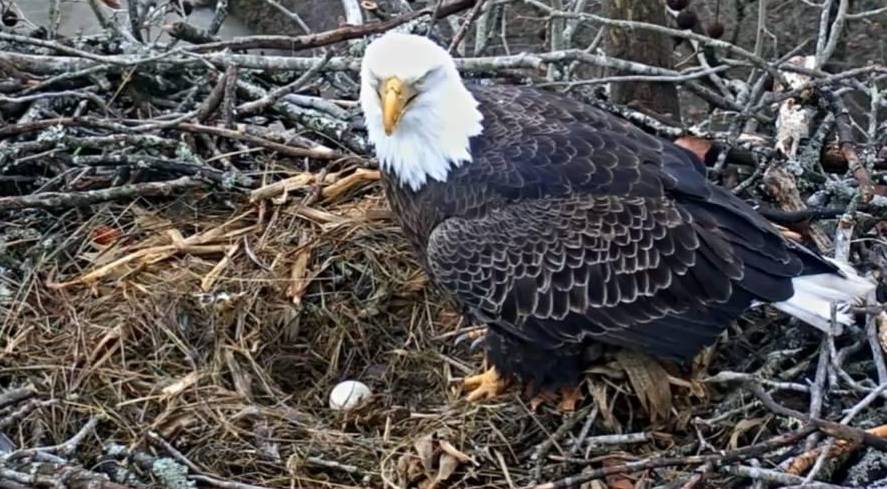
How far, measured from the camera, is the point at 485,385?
3855mm

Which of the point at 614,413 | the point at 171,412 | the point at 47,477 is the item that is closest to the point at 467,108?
the point at 614,413

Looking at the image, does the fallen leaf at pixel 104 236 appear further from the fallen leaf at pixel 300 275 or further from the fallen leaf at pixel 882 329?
the fallen leaf at pixel 882 329

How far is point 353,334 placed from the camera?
410 cm

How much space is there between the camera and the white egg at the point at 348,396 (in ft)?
12.7

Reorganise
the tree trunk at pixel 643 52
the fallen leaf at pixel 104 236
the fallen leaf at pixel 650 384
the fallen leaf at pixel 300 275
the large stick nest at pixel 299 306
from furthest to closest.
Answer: the tree trunk at pixel 643 52 → the fallen leaf at pixel 104 236 → the fallen leaf at pixel 300 275 → the fallen leaf at pixel 650 384 → the large stick nest at pixel 299 306

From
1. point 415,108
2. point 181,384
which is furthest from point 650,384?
point 181,384

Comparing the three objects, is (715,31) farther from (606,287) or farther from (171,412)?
(171,412)

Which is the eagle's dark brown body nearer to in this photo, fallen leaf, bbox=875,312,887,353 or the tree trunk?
fallen leaf, bbox=875,312,887,353

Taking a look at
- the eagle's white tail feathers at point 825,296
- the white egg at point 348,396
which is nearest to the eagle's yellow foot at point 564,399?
the white egg at point 348,396

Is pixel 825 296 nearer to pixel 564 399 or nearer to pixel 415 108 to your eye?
pixel 564 399

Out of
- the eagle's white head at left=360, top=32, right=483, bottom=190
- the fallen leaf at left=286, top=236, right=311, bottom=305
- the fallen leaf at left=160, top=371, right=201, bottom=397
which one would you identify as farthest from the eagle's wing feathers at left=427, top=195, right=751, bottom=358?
the fallen leaf at left=160, top=371, right=201, bottom=397

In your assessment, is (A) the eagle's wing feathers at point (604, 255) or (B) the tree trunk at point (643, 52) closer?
(A) the eagle's wing feathers at point (604, 255)

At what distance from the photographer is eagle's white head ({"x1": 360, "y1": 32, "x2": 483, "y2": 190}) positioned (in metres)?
3.59

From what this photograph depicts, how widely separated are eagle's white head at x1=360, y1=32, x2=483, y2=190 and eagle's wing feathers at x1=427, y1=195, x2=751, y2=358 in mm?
247
